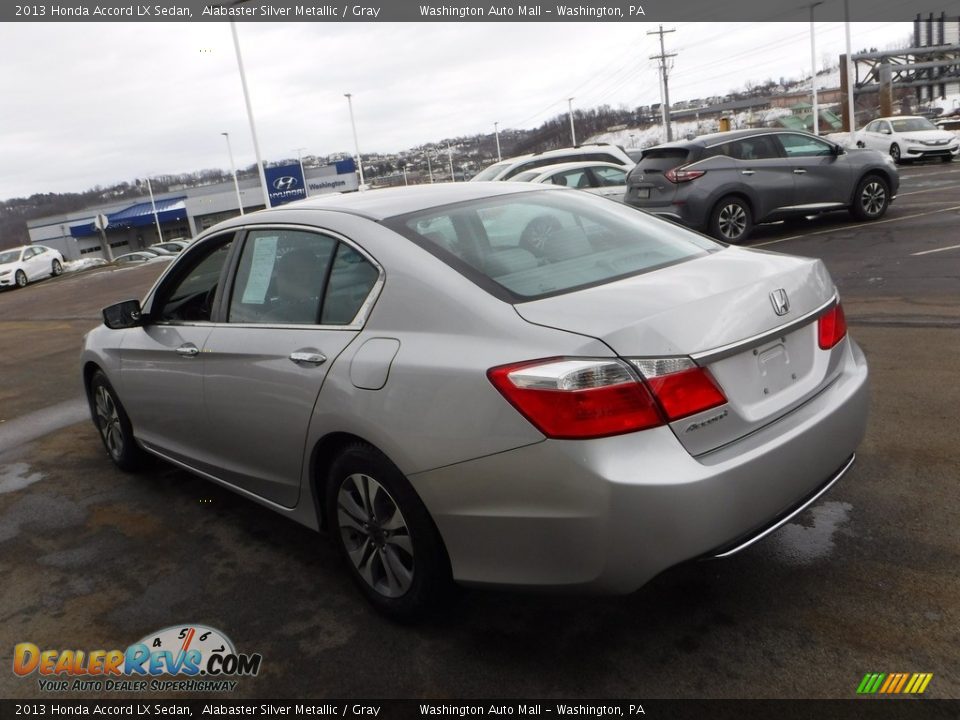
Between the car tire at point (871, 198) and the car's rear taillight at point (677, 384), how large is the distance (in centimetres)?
1185

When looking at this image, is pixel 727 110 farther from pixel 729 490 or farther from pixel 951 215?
pixel 729 490

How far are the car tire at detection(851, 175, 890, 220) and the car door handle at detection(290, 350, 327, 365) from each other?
39.0 feet

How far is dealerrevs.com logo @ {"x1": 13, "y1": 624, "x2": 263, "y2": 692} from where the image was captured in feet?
9.57

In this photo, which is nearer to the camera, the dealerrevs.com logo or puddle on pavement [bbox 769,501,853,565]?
the dealerrevs.com logo

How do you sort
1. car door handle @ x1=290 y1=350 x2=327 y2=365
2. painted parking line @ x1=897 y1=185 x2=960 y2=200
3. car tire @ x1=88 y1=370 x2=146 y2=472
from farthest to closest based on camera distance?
painted parking line @ x1=897 y1=185 x2=960 y2=200
car tire @ x1=88 y1=370 x2=146 y2=472
car door handle @ x1=290 y1=350 x2=327 y2=365

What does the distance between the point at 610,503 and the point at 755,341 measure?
74 centimetres

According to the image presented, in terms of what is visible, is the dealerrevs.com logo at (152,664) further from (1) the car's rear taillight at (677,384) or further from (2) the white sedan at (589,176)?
(2) the white sedan at (589,176)

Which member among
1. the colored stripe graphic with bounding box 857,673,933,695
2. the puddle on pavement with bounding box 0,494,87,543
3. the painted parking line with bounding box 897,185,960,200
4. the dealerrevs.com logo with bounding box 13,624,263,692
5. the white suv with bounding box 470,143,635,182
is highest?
the white suv with bounding box 470,143,635,182

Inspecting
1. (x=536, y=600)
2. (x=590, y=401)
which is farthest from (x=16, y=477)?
(x=590, y=401)

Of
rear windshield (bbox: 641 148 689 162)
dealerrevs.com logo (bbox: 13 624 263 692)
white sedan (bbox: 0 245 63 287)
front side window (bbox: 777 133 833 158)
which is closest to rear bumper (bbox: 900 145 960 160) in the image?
front side window (bbox: 777 133 833 158)

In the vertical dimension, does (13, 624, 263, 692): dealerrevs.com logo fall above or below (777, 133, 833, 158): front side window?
below

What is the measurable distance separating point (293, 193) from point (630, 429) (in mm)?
38137

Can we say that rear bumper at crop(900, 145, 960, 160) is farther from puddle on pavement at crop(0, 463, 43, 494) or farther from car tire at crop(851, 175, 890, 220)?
puddle on pavement at crop(0, 463, 43, 494)
